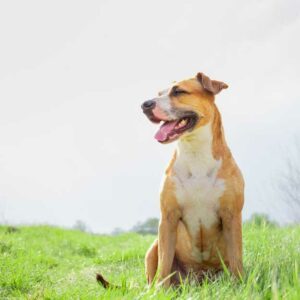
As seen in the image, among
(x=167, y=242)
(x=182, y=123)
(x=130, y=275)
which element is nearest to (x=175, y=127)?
(x=182, y=123)

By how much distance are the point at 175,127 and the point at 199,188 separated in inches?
21.8

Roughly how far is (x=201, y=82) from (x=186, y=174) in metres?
0.82

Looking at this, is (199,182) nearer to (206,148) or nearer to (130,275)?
(206,148)

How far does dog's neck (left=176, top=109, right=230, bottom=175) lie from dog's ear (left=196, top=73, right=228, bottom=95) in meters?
0.20

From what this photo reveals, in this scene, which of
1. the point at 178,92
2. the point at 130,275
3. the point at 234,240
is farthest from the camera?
the point at 130,275

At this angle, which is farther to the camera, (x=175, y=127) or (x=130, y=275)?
(x=130, y=275)

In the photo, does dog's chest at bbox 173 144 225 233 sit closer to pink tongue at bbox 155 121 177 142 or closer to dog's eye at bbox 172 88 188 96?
pink tongue at bbox 155 121 177 142

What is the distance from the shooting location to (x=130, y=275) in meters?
5.58

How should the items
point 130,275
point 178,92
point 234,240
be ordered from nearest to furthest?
point 234,240 < point 178,92 < point 130,275

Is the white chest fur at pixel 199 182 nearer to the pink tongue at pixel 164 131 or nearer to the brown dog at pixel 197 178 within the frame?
the brown dog at pixel 197 178

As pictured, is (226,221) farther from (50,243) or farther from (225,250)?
(50,243)

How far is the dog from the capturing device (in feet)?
14.8

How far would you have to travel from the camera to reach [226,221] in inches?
179

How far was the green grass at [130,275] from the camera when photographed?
12.7ft
